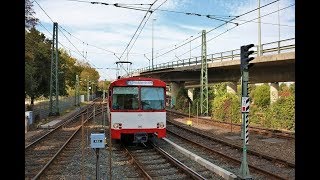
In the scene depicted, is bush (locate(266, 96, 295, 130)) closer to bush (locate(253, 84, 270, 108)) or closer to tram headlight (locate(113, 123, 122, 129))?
tram headlight (locate(113, 123, 122, 129))

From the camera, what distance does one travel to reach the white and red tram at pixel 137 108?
56.3 feet

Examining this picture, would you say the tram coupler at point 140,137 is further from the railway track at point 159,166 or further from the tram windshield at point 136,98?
the tram windshield at point 136,98

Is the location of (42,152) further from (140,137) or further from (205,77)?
(205,77)

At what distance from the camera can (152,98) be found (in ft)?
58.5

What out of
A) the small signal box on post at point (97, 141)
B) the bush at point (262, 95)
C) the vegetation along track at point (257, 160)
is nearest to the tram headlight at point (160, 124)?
the vegetation along track at point (257, 160)

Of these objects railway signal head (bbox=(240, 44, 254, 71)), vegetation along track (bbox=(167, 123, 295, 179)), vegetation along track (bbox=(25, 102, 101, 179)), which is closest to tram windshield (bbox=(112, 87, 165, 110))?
vegetation along track (bbox=(167, 123, 295, 179))

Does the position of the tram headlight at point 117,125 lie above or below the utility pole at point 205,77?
below

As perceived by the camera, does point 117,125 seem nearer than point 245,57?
No

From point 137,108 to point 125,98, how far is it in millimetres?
707

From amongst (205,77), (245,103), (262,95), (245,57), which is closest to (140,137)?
(245,103)
